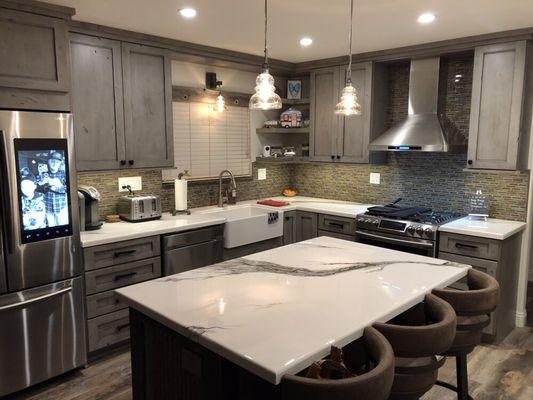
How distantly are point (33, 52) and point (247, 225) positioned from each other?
2116 mm

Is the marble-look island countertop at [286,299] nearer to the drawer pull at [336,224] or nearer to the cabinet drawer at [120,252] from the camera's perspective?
the cabinet drawer at [120,252]

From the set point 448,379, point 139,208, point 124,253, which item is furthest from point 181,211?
point 448,379

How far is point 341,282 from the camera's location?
2062 millimetres

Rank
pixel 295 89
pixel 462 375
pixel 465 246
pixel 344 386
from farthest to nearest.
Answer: pixel 295 89
pixel 465 246
pixel 462 375
pixel 344 386

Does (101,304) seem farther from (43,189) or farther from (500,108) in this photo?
(500,108)

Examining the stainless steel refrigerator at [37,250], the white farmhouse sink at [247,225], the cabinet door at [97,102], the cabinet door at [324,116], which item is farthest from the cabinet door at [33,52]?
the cabinet door at [324,116]

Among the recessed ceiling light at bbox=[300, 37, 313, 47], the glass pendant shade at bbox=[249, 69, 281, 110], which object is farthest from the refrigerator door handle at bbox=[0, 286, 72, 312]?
the recessed ceiling light at bbox=[300, 37, 313, 47]

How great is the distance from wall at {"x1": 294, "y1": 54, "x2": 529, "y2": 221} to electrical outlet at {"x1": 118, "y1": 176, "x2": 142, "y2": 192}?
2214 millimetres

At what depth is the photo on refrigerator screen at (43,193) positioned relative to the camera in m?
2.54

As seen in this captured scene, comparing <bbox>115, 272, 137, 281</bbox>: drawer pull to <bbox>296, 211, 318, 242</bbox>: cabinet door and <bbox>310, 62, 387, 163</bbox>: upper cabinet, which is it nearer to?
<bbox>296, 211, 318, 242</bbox>: cabinet door

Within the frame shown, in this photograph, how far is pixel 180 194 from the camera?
391 cm

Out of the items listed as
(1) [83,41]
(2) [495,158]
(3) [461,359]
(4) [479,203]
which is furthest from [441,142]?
(1) [83,41]

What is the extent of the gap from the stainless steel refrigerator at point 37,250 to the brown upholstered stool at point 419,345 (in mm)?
2074

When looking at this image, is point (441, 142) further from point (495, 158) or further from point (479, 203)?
point (479, 203)
